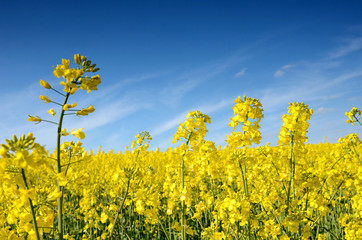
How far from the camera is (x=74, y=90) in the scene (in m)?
1.75

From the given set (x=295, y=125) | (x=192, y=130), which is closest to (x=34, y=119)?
(x=192, y=130)

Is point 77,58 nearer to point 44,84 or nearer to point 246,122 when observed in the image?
point 44,84

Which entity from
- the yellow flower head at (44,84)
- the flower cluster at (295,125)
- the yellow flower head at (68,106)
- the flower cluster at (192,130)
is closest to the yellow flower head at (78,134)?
the yellow flower head at (68,106)

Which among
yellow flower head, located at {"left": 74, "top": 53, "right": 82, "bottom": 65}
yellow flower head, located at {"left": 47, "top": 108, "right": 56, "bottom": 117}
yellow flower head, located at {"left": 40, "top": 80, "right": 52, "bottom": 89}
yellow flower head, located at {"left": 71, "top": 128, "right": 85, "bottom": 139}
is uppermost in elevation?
yellow flower head, located at {"left": 74, "top": 53, "right": 82, "bottom": 65}

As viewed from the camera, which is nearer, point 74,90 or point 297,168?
point 74,90

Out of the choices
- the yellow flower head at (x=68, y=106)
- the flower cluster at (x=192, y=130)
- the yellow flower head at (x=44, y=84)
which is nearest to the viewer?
the yellow flower head at (x=68, y=106)

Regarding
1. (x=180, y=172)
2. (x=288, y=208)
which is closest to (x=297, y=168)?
(x=288, y=208)

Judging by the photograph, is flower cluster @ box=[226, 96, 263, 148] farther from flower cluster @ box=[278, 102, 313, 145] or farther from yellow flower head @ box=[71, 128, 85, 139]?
yellow flower head @ box=[71, 128, 85, 139]

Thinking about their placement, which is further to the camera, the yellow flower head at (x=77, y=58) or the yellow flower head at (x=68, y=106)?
the yellow flower head at (x=77, y=58)

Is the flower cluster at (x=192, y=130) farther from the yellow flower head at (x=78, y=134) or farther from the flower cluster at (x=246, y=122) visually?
the yellow flower head at (x=78, y=134)

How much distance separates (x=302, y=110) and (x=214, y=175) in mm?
1368

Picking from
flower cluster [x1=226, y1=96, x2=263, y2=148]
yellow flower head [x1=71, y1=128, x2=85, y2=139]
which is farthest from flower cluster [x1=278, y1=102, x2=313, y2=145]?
yellow flower head [x1=71, y1=128, x2=85, y2=139]

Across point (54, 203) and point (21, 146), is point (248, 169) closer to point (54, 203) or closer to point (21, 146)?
point (54, 203)

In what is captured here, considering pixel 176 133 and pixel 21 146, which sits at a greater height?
pixel 176 133
